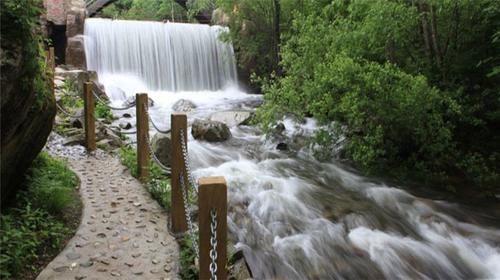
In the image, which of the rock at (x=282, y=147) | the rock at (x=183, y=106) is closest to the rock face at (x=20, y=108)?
the rock at (x=282, y=147)

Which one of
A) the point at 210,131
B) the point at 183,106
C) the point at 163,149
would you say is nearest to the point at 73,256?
the point at 163,149

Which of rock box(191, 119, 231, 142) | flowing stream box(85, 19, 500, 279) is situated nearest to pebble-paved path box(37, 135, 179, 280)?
flowing stream box(85, 19, 500, 279)

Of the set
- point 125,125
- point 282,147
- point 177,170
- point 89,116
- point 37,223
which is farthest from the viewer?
point 125,125

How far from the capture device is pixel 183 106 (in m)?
16.0

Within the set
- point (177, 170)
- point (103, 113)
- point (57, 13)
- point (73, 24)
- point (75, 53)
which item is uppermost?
point (57, 13)

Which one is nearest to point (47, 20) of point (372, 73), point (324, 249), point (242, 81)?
point (242, 81)

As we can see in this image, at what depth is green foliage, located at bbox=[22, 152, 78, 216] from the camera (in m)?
4.61

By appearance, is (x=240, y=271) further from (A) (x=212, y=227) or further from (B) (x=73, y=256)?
(A) (x=212, y=227)

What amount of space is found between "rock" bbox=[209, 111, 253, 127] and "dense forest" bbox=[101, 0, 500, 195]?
3162 mm

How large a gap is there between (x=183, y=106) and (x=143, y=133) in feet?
32.7

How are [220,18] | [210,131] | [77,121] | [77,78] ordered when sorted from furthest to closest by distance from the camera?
[220,18] < [77,78] < [210,131] < [77,121]

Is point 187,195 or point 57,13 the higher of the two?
point 57,13

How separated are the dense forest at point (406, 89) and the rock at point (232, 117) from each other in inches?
124

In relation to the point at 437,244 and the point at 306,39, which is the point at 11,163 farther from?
the point at 306,39
